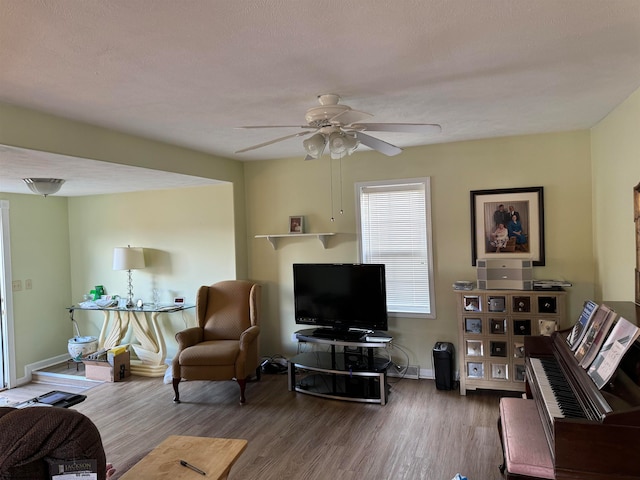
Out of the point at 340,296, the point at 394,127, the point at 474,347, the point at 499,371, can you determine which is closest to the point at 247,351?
the point at 340,296

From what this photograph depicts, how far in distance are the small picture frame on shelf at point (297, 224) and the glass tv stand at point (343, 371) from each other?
1.12 m

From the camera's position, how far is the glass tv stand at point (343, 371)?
12.8 ft

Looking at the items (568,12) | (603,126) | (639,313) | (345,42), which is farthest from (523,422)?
(603,126)

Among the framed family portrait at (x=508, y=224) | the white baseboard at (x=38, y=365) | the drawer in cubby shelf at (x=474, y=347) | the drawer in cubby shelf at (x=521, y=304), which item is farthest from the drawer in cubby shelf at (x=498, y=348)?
the white baseboard at (x=38, y=365)

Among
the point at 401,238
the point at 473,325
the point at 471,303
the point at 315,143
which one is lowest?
the point at 473,325

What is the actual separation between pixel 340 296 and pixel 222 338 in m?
1.36

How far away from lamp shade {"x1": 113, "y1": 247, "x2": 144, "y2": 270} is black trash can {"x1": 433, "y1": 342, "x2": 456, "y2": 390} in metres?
3.55

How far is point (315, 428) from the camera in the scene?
3.42 meters

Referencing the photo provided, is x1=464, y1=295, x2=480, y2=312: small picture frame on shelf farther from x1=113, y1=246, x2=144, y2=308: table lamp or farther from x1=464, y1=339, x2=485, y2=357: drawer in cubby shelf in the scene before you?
x1=113, y1=246, x2=144, y2=308: table lamp

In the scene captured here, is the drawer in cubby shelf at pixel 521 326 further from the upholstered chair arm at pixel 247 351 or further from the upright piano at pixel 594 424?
the upholstered chair arm at pixel 247 351

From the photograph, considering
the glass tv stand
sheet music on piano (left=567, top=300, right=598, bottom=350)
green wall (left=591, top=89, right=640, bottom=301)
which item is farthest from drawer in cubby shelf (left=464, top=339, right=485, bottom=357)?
sheet music on piano (left=567, top=300, right=598, bottom=350)

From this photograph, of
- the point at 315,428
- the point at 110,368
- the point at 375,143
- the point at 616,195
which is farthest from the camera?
the point at 110,368

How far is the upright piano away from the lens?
157 centimetres

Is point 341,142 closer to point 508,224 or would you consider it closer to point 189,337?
point 508,224
